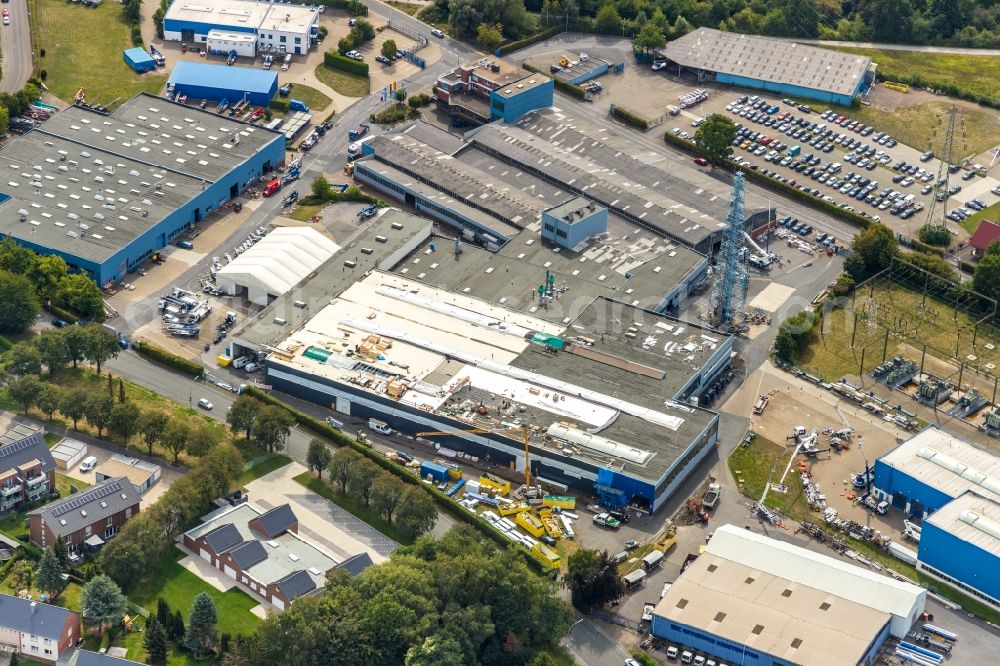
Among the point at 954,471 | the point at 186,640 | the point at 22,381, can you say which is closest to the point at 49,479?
the point at 22,381

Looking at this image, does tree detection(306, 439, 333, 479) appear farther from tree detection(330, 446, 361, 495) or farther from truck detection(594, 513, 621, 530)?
truck detection(594, 513, 621, 530)

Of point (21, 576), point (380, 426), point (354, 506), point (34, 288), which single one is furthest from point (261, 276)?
point (21, 576)

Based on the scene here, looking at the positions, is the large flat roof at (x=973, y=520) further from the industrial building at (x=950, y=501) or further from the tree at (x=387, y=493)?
the tree at (x=387, y=493)

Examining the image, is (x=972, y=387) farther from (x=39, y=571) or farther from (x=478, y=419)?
(x=39, y=571)

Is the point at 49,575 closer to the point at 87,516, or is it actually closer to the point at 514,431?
the point at 87,516

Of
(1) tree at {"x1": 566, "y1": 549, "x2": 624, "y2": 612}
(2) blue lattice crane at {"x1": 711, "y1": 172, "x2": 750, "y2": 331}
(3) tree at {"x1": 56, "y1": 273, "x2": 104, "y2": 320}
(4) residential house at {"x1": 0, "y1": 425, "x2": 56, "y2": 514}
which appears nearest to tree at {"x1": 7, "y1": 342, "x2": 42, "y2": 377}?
(3) tree at {"x1": 56, "y1": 273, "x2": 104, "y2": 320}

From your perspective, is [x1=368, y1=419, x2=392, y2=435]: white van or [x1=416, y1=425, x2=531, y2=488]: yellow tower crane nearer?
[x1=416, y1=425, x2=531, y2=488]: yellow tower crane
